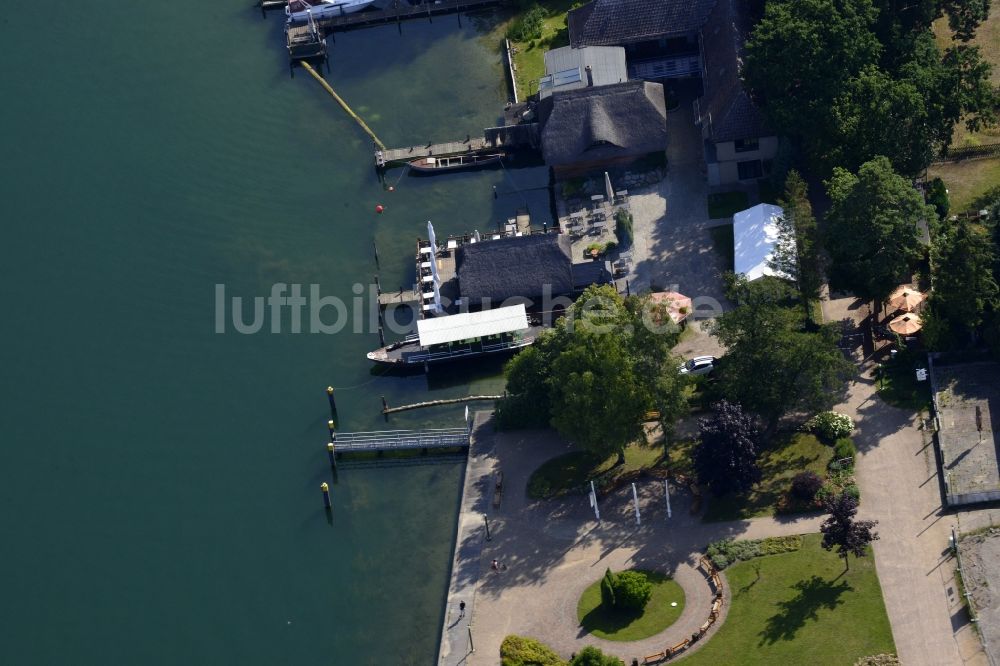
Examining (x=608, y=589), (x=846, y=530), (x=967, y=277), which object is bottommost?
(x=608, y=589)

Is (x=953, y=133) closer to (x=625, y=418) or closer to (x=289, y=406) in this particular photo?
(x=625, y=418)

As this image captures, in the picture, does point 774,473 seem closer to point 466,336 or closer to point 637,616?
point 637,616

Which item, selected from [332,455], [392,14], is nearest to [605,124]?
[392,14]

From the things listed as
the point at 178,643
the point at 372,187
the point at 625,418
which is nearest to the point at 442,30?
the point at 372,187

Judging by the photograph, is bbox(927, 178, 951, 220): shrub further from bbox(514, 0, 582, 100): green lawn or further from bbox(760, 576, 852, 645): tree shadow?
bbox(514, 0, 582, 100): green lawn

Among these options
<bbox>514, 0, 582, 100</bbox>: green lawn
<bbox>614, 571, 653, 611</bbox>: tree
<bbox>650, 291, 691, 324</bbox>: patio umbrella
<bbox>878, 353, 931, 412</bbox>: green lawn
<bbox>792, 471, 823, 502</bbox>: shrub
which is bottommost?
<bbox>614, 571, 653, 611</bbox>: tree

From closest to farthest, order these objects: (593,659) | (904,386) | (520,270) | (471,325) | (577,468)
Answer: (593,659), (904,386), (577,468), (471,325), (520,270)

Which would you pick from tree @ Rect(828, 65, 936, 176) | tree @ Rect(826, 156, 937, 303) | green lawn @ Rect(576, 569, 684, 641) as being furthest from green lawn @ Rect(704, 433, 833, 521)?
tree @ Rect(828, 65, 936, 176)
